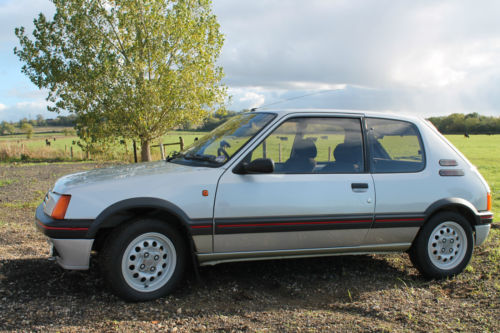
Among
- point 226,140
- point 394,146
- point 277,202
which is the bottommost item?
point 277,202

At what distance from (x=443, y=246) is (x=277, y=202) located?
7.15ft

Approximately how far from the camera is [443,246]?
203 inches

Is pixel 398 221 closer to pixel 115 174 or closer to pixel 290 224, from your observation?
pixel 290 224

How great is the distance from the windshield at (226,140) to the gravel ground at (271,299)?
1291mm

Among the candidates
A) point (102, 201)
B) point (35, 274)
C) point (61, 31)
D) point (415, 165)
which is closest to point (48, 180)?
point (61, 31)

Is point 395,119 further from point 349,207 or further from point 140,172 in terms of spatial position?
point 140,172

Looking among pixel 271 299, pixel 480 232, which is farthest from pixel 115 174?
pixel 480 232

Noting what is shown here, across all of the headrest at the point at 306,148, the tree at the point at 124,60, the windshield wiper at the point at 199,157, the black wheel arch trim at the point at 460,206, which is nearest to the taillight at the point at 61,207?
the windshield wiper at the point at 199,157

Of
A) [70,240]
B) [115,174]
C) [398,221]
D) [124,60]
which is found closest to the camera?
[70,240]

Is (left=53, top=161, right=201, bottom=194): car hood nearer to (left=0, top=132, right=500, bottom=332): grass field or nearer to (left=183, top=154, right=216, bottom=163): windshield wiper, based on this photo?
(left=183, top=154, right=216, bottom=163): windshield wiper

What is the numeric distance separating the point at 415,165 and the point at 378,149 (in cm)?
48

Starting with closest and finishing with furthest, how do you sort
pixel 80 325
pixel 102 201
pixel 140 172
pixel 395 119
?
pixel 80 325, pixel 102 201, pixel 140 172, pixel 395 119

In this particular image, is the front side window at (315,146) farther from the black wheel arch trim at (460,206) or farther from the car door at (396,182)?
the black wheel arch trim at (460,206)

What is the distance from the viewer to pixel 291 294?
183 inches
